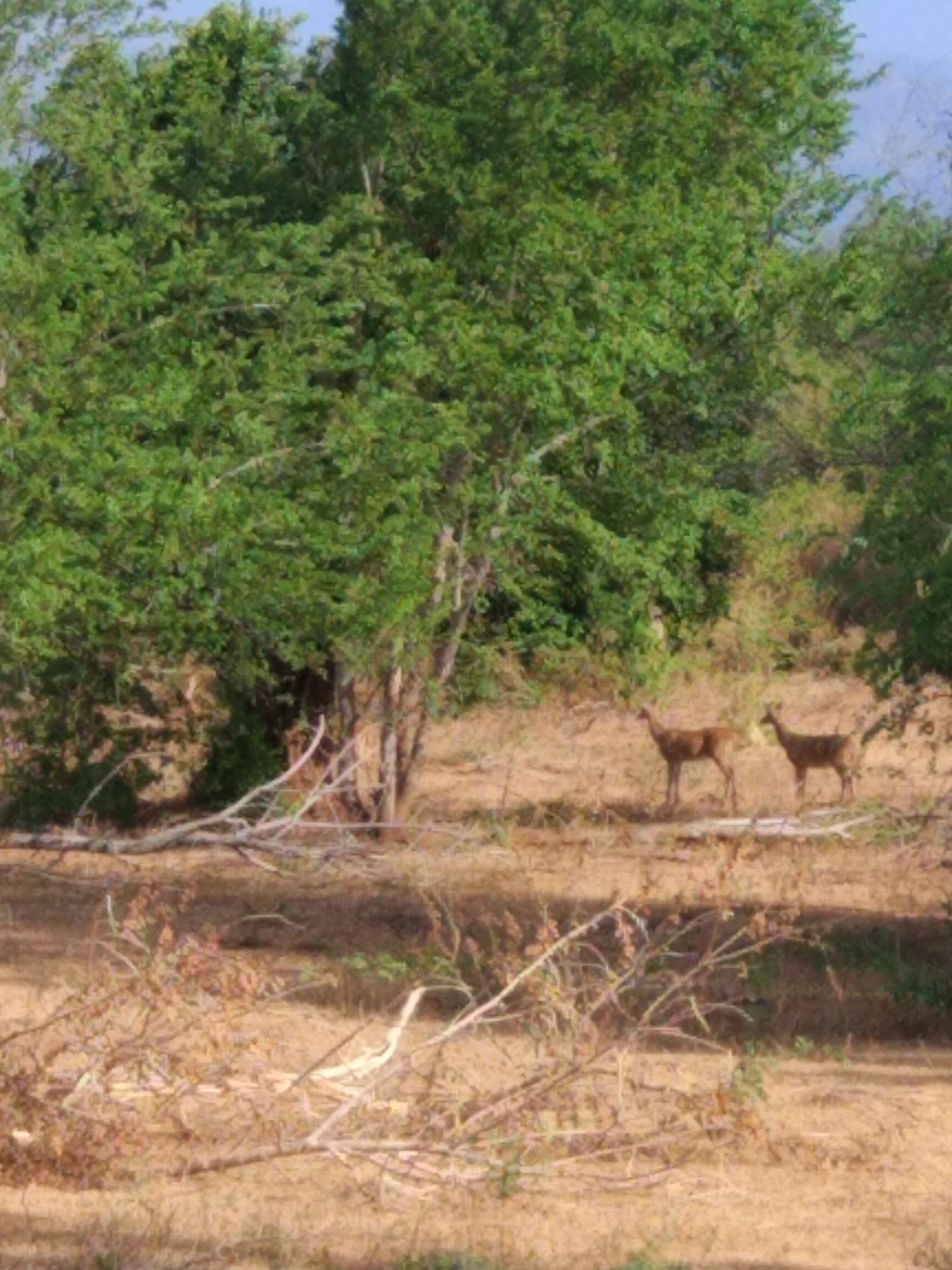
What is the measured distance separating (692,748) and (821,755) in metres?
1.10

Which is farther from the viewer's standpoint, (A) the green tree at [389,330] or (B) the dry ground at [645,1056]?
(A) the green tree at [389,330]

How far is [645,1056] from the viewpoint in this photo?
1061 cm

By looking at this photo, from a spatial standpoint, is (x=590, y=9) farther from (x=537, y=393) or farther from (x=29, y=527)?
(x=29, y=527)

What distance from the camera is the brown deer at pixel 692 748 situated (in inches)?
770

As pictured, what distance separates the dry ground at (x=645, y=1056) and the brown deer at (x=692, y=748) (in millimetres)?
353

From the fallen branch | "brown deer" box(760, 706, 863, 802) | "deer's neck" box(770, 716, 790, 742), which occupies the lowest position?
the fallen branch

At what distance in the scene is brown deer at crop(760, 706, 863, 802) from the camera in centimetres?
1944

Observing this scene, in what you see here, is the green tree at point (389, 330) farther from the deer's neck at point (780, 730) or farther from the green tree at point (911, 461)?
the green tree at point (911, 461)

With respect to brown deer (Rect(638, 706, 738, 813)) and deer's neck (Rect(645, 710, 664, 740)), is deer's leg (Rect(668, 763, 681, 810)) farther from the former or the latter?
deer's neck (Rect(645, 710, 664, 740))

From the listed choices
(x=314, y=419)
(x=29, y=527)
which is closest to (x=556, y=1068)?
(x=29, y=527)

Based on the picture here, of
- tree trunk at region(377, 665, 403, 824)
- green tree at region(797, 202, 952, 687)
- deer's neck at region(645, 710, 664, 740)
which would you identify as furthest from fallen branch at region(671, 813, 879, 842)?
green tree at region(797, 202, 952, 687)

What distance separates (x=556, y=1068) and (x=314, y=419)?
847 cm

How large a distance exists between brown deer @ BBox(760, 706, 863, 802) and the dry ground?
516mm

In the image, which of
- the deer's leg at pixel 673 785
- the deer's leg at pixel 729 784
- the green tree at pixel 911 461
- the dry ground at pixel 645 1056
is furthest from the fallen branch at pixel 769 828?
the green tree at pixel 911 461
